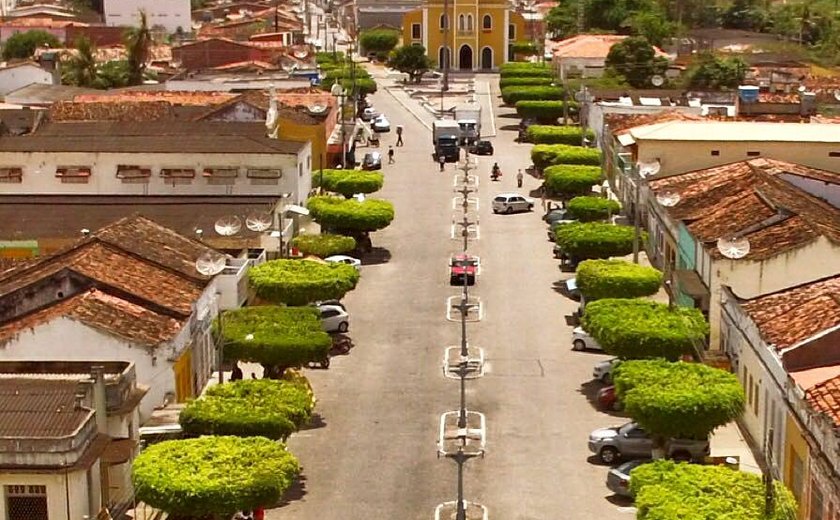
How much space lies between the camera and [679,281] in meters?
48.2

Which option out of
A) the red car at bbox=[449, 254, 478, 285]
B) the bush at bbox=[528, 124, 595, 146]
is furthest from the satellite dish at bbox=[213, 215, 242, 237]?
the bush at bbox=[528, 124, 595, 146]

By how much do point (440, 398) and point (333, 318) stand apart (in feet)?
28.0

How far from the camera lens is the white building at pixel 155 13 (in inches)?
6467

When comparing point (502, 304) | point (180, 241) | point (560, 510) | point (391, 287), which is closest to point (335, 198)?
point (391, 287)

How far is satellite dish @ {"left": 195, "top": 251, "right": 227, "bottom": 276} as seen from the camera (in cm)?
4403

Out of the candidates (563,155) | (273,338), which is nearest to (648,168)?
(563,155)

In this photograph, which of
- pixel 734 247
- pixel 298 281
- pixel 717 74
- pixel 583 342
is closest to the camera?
pixel 734 247

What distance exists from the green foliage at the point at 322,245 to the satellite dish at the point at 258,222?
2.25 m

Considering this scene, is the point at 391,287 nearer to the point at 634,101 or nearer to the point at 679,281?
the point at 679,281

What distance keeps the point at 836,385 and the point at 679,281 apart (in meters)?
15.2

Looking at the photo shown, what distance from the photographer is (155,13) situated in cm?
16488

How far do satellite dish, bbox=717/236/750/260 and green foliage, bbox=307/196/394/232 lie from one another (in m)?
21.6

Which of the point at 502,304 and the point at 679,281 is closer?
the point at 679,281

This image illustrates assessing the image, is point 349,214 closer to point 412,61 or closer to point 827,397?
point 827,397
